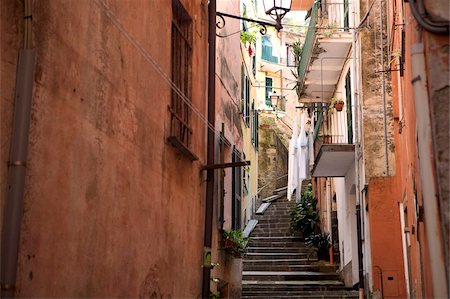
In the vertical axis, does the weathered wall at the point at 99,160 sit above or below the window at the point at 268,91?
below

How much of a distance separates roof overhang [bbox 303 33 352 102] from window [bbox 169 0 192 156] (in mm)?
6302

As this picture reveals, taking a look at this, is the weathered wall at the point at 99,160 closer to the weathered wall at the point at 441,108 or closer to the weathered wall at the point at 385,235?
the weathered wall at the point at 441,108

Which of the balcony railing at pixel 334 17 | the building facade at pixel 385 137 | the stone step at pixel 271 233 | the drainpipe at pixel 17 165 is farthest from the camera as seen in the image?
the stone step at pixel 271 233

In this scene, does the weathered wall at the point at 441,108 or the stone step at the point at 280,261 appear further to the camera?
the stone step at the point at 280,261

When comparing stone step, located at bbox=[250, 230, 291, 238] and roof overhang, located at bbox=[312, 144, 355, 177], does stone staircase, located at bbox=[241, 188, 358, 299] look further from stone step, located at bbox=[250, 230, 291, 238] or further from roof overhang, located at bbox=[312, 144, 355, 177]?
roof overhang, located at bbox=[312, 144, 355, 177]

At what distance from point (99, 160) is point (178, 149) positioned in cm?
288

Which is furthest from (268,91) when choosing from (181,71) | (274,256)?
(181,71)

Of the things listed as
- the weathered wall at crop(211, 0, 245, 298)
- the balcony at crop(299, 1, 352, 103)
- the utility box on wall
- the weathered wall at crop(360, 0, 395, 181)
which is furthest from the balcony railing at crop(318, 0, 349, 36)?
the utility box on wall

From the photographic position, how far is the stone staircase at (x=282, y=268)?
667 inches

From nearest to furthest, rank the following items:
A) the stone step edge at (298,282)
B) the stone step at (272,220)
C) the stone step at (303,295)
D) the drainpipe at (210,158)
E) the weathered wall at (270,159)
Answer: the drainpipe at (210,158) → the stone step at (303,295) → the stone step edge at (298,282) → the stone step at (272,220) → the weathered wall at (270,159)

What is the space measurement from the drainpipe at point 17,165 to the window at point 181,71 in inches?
169

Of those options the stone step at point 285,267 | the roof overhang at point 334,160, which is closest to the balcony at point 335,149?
the roof overhang at point 334,160

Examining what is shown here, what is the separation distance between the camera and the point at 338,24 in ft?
56.2

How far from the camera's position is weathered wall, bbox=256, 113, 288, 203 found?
36156 millimetres
